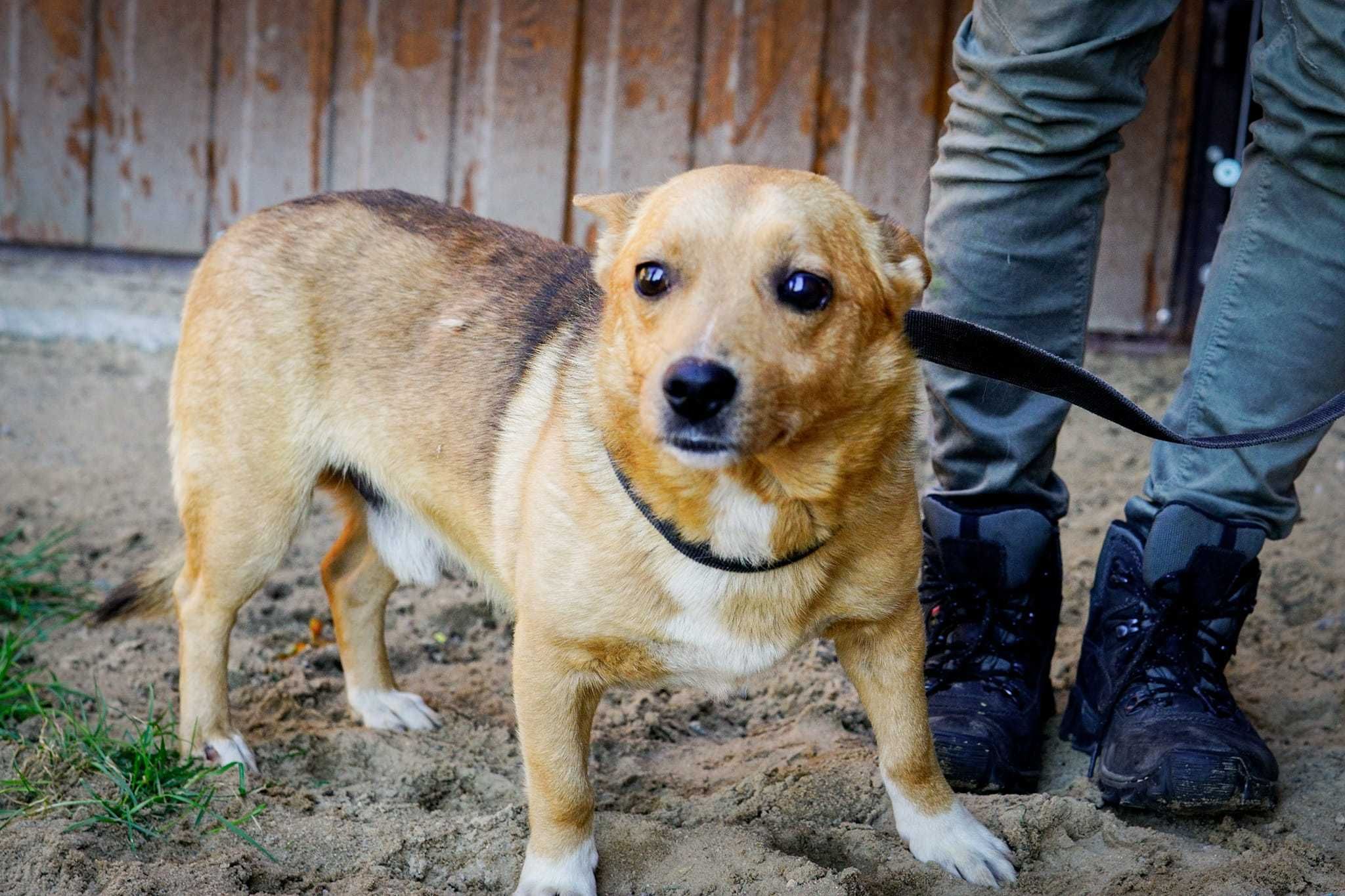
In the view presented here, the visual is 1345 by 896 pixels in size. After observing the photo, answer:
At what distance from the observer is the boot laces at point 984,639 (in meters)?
2.54

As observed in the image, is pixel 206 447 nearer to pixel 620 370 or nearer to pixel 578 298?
pixel 578 298

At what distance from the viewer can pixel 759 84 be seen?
4.75 metres

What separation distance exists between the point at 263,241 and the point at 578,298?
702 millimetres

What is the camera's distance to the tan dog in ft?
6.40

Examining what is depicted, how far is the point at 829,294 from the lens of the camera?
6.47 ft

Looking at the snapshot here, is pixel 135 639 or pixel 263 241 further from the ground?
pixel 263 241

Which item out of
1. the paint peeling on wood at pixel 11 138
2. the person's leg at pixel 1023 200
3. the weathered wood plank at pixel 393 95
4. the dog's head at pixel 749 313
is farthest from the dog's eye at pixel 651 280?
the paint peeling on wood at pixel 11 138

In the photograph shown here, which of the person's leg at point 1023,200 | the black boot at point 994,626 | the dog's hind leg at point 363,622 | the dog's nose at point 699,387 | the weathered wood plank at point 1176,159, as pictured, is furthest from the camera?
the weathered wood plank at point 1176,159

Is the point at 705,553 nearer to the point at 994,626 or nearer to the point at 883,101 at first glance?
the point at 994,626

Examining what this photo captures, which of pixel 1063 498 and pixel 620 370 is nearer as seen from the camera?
pixel 620 370

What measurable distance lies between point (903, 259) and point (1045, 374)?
0.98 feet

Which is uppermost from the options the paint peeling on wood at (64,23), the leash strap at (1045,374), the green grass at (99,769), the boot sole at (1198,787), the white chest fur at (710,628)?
the paint peeling on wood at (64,23)

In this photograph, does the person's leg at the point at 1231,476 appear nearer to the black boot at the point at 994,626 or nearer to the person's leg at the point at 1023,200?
the black boot at the point at 994,626

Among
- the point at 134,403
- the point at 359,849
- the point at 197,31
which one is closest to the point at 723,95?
the point at 197,31
